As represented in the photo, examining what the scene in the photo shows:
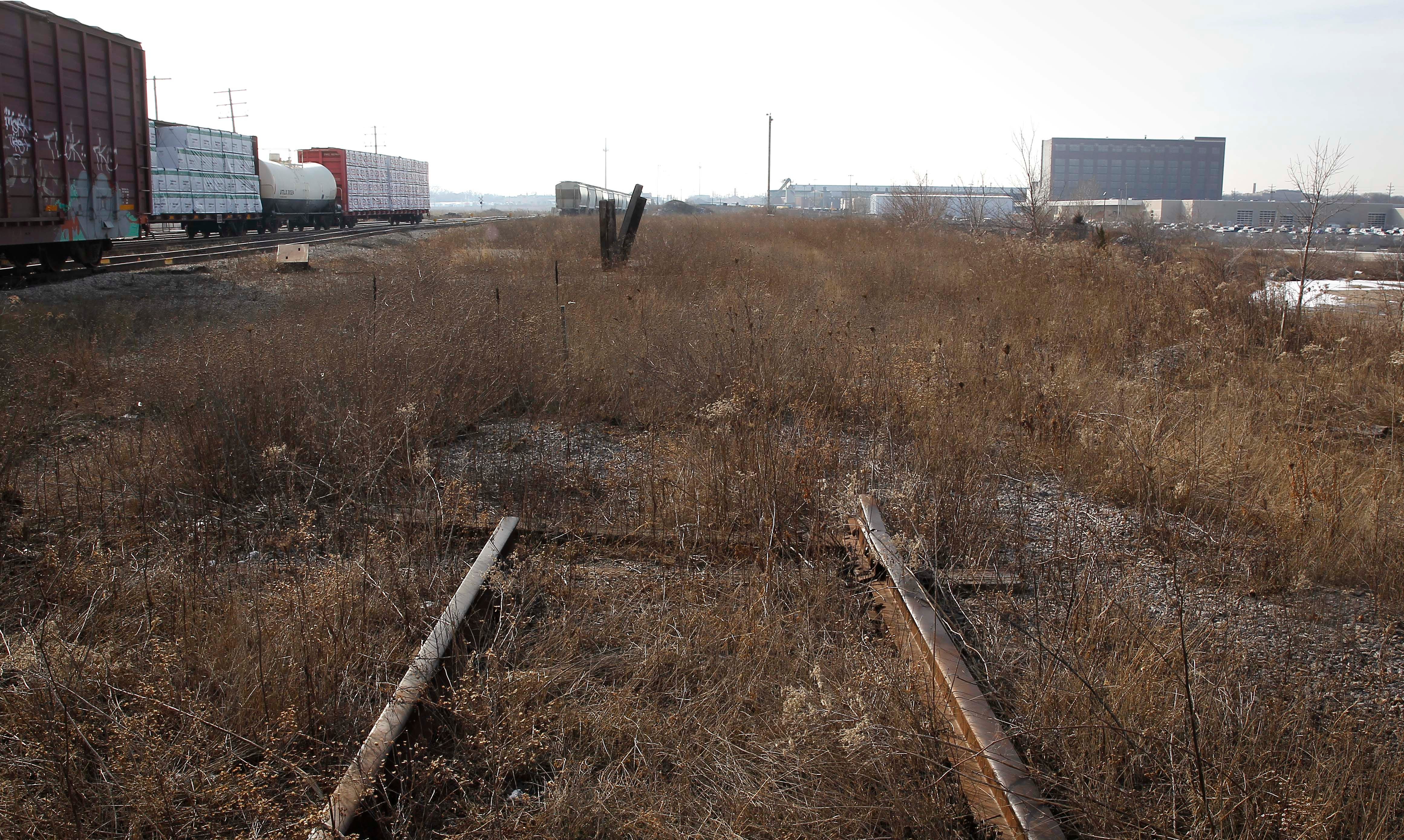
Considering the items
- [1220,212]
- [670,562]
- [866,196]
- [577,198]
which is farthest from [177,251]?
[866,196]

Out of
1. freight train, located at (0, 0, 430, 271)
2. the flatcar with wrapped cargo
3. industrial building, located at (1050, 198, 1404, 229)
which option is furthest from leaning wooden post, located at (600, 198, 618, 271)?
industrial building, located at (1050, 198, 1404, 229)

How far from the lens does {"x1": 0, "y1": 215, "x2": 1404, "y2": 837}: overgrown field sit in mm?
2453

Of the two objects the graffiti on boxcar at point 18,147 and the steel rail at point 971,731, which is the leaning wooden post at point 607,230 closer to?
the graffiti on boxcar at point 18,147

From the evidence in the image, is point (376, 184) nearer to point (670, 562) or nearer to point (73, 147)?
point (73, 147)

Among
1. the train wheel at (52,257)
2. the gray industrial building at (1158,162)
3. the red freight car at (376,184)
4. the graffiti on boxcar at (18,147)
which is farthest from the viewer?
the gray industrial building at (1158,162)

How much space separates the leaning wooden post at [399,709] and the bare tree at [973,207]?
22012mm

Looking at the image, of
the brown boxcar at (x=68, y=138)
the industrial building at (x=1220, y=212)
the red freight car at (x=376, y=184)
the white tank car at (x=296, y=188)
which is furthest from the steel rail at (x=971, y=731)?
the red freight car at (x=376, y=184)

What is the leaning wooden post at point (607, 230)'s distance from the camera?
56.9ft

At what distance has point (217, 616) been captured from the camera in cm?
338

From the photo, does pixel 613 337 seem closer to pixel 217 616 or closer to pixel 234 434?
pixel 234 434

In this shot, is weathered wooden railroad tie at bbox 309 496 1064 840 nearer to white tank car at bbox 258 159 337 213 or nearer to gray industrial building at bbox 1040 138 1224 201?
white tank car at bbox 258 159 337 213

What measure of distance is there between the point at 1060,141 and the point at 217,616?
5510 inches

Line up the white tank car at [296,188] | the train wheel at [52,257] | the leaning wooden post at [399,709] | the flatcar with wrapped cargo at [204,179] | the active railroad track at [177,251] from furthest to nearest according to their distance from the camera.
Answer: the white tank car at [296,188] < the flatcar with wrapped cargo at [204,179] < the train wheel at [52,257] < the active railroad track at [177,251] < the leaning wooden post at [399,709]

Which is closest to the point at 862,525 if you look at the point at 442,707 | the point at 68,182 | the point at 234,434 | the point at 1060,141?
the point at 442,707
